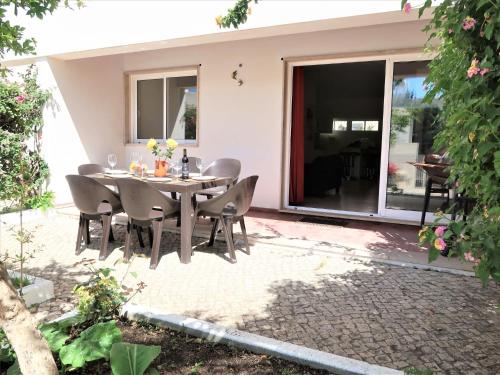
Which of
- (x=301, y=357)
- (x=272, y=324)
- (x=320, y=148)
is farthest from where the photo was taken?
(x=320, y=148)

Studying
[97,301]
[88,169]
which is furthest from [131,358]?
[88,169]

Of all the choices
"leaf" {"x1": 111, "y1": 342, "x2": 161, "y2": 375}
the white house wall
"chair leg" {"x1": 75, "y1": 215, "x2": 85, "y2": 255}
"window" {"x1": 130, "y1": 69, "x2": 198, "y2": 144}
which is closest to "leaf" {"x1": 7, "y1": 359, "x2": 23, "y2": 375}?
"leaf" {"x1": 111, "y1": 342, "x2": 161, "y2": 375}

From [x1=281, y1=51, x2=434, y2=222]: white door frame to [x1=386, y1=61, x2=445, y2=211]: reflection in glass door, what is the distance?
3.1 inches

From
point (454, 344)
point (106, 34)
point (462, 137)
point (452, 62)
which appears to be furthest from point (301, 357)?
point (106, 34)

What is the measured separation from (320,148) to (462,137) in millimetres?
9469

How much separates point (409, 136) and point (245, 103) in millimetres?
2622

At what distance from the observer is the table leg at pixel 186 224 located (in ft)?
13.1

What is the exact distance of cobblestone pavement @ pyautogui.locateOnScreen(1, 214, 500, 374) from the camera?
8.07 ft

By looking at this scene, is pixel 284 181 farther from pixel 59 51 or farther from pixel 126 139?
pixel 59 51

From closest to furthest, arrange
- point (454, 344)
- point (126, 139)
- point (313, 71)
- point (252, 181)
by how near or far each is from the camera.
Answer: point (454, 344) → point (252, 181) → point (126, 139) → point (313, 71)

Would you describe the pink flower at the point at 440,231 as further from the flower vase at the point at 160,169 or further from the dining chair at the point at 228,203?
the flower vase at the point at 160,169

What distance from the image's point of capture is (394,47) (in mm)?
5656

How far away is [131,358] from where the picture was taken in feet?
5.74

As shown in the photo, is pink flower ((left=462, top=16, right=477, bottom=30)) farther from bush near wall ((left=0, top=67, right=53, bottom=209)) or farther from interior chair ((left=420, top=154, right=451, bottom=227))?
bush near wall ((left=0, top=67, right=53, bottom=209))
